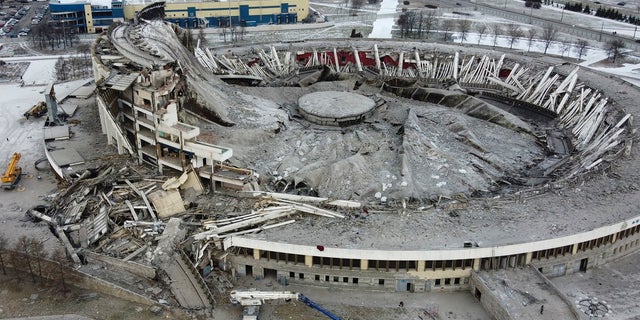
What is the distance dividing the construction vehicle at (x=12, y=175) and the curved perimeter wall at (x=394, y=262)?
1972cm

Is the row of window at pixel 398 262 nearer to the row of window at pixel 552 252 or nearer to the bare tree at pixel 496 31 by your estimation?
the row of window at pixel 552 252

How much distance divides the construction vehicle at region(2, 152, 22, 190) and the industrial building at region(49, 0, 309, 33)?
61.1m

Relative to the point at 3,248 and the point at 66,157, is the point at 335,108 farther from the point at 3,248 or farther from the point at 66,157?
the point at 3,248

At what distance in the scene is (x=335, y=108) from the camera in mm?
50750

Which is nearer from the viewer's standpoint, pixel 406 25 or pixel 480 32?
pixel 406 25

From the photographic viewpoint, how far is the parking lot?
10544 cm

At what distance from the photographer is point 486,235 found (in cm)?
3412

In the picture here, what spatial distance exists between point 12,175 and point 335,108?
87.2ft

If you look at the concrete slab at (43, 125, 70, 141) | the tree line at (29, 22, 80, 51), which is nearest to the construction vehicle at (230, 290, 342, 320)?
the concrete slab at (43, 125, 70, 141)

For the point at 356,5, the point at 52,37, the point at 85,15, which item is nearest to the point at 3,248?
the point at 52,37

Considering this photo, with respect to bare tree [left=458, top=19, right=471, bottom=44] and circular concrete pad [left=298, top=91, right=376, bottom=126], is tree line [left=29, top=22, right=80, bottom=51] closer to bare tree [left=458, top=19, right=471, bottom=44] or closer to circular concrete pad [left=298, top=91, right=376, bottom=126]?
circular concrete pad [left=298, top=91, right=376, bottom=126]

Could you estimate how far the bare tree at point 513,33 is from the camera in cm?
9869

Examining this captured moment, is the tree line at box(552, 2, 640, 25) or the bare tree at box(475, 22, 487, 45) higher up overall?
the tree line at box(552, 2, 640, 25)

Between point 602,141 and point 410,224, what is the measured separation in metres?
22.9
